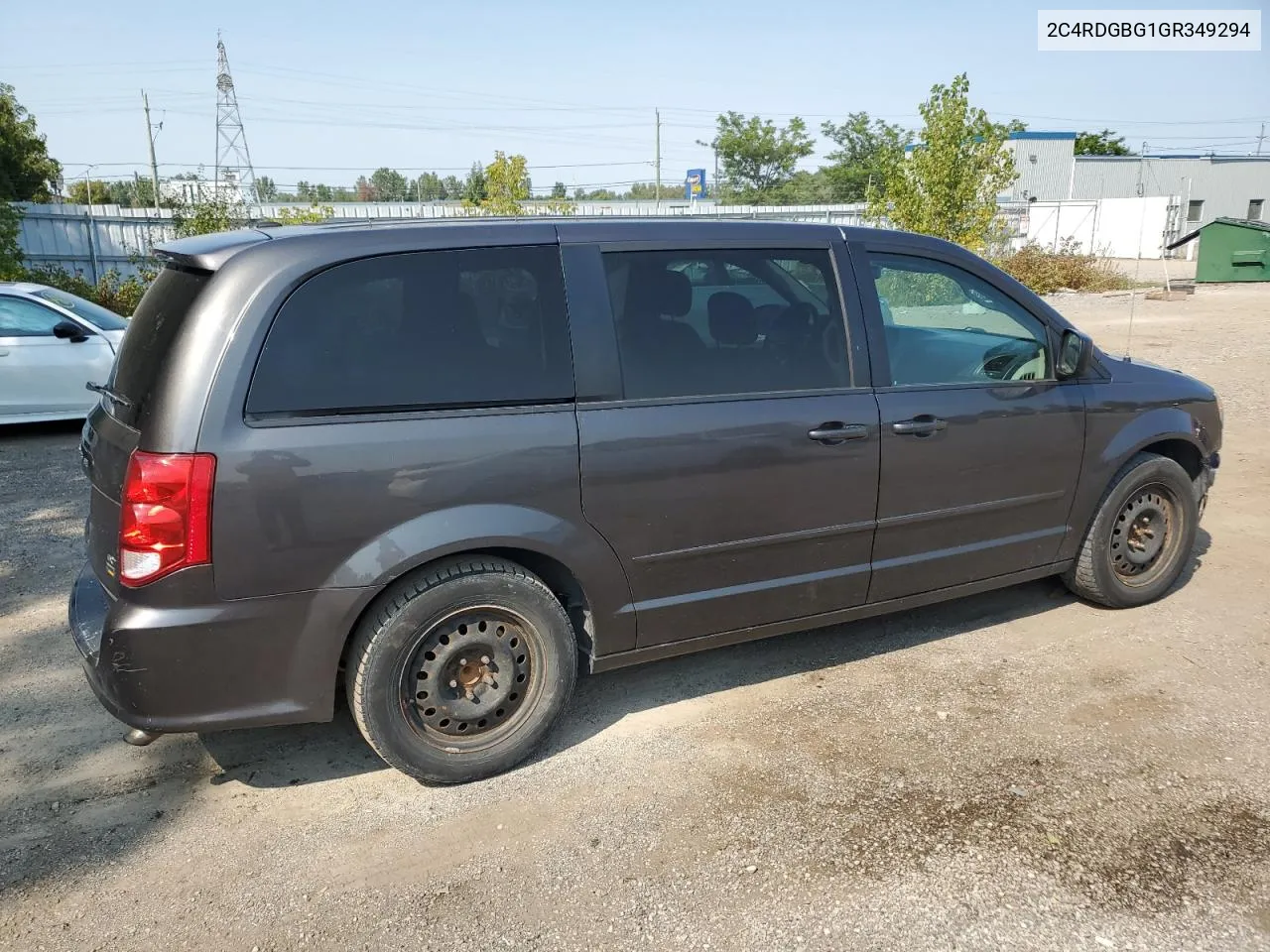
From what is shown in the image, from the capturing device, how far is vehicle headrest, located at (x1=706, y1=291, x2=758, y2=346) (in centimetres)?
374

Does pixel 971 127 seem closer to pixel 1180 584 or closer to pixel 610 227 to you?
pixel 1180 584

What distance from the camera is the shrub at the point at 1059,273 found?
24.2 metres

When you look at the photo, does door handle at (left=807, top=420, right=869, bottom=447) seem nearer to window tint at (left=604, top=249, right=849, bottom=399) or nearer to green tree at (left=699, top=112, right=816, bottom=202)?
window tint at (left=604, top=249, right=849, bottom=399)

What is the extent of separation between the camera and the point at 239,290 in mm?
3010

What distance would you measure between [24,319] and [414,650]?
7.96 m

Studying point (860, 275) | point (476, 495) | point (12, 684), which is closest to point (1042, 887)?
point (476, 495)

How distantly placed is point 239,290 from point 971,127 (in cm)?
1408

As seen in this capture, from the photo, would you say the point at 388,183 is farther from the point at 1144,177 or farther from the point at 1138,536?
the point at 1138,536

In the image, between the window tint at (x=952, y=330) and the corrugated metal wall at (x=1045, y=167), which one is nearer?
the window tint at (x=952, y=330)

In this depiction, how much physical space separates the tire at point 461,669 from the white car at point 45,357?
7.29 metres

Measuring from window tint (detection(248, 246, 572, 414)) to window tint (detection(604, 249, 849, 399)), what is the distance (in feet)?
0.94

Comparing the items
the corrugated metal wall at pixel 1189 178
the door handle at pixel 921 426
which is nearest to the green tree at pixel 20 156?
the door handle at pixel 921 426

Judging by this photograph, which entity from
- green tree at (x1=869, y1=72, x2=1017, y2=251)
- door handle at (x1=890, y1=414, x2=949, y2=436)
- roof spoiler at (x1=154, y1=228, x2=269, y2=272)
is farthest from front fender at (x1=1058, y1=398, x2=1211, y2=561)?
green tree at (x1=869, y1=72, x2=1017, y2=251)

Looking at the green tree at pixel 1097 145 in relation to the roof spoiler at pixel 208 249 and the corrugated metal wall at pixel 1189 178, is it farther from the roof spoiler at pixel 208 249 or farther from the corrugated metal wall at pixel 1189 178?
the roof spoiler at pixel 208 249
